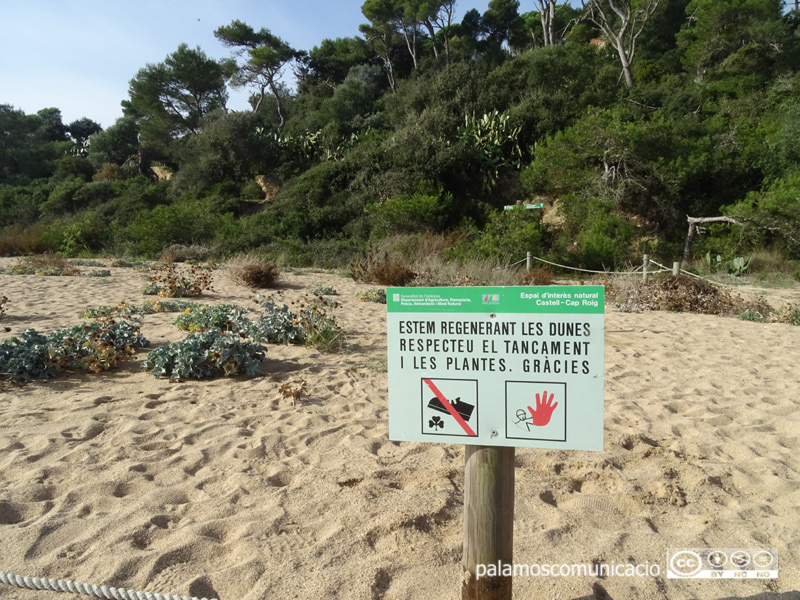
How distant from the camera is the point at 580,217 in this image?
55.7 ft

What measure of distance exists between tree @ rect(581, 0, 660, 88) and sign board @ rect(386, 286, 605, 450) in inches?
1005

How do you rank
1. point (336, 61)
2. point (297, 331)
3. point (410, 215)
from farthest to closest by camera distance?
1. point (336, 61)
2. point (410, 215)
3. point (297, 331)

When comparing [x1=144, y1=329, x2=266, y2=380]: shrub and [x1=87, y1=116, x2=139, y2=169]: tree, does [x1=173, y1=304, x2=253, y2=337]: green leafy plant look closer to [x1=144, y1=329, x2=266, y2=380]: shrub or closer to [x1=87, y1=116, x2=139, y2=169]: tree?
[x1=144, y1=329, x2=266, y2=380]: shrub

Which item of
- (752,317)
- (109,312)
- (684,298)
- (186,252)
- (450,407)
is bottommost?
(752,317)

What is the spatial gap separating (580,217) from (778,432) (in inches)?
544

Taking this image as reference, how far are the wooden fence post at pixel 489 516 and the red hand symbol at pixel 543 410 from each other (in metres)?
0.18

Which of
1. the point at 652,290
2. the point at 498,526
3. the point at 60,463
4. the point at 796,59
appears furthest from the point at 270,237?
the point at 796,59

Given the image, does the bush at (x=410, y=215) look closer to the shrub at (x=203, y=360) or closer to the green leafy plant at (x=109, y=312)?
the green leafy plant at (x=109, y=312)

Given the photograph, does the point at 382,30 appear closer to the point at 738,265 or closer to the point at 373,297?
the point at 738,265

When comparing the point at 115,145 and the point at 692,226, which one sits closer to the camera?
the point at 692,226

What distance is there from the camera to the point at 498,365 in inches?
72.3

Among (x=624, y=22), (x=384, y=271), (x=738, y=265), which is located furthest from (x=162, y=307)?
(x=624, y=22)

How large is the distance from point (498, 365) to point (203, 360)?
356 cm

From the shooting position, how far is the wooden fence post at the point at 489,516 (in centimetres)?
189
